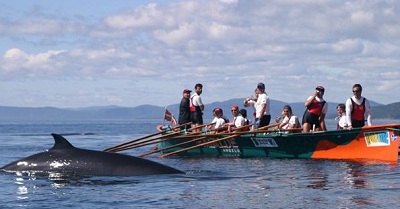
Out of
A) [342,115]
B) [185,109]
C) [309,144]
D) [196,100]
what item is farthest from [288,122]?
[185,109]

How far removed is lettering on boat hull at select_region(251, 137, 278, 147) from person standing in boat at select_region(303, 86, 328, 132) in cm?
121

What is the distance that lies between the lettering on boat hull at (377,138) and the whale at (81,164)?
6951 mm

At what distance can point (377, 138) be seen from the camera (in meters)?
22.1

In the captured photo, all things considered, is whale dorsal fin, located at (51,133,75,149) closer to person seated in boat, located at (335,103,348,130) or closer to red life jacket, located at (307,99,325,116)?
red life jacket, located at (307,99,325,116)

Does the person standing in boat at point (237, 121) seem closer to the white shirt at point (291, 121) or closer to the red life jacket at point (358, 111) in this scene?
the white shirt at point (291, 121)

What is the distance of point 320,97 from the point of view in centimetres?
2381

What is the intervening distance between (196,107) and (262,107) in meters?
4.49

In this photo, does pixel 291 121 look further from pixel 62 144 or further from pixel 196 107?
pixel 62 144

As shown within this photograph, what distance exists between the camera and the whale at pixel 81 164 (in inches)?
695

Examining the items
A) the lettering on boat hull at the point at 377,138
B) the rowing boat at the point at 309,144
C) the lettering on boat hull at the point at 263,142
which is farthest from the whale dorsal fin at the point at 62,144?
the lettering on boat hull at the point at 377,138

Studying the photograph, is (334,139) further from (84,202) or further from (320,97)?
(84,202)

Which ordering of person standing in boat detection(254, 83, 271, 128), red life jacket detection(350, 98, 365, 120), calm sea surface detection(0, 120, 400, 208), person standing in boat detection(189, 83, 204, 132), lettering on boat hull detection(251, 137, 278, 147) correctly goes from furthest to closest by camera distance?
person standing in boat detection(189, 83, 204, 132) < person standing in boat detection(254, 83, 271, 128) < lettering on boat hull detection(251, 137, 278, 147) < red life jacket detection(350, 98, 365, 120) < calm sea surface detection(0, 120, 400, 208)

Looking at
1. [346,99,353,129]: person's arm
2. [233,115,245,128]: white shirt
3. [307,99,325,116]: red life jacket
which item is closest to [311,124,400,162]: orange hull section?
[346,99,353,129]: person's arm

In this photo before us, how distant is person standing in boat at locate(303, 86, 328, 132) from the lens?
23688 mm
